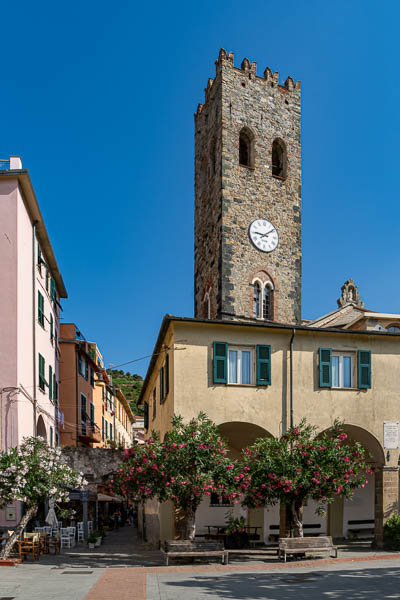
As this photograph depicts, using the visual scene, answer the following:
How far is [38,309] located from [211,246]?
12.9 meters

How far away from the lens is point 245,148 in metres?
36.9

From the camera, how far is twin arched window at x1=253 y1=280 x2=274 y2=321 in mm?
33938

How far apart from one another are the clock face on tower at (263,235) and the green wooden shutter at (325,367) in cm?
1313

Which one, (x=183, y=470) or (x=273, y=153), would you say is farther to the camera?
(x=273, y=153)

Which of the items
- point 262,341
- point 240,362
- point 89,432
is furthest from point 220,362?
point 89,432

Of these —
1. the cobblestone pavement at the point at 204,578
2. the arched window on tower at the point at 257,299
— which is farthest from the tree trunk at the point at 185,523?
the arched window on tower at the point at 257,299

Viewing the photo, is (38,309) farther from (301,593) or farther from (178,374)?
(301,593)

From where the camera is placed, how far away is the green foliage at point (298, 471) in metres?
18.5

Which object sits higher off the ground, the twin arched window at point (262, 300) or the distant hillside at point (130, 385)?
the twin arched window at point (262, 300)

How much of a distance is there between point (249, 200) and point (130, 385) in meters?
68.3

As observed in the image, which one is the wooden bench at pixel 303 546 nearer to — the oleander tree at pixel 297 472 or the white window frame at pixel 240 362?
the oleander tree at pixel 297 472

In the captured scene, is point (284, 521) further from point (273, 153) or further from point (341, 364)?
point (273, 153)

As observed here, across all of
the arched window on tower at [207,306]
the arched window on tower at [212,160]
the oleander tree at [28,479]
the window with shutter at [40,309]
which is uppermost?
the arched window on tower at [212,160]

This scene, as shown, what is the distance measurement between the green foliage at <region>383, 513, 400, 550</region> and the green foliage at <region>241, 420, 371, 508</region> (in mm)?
2930
